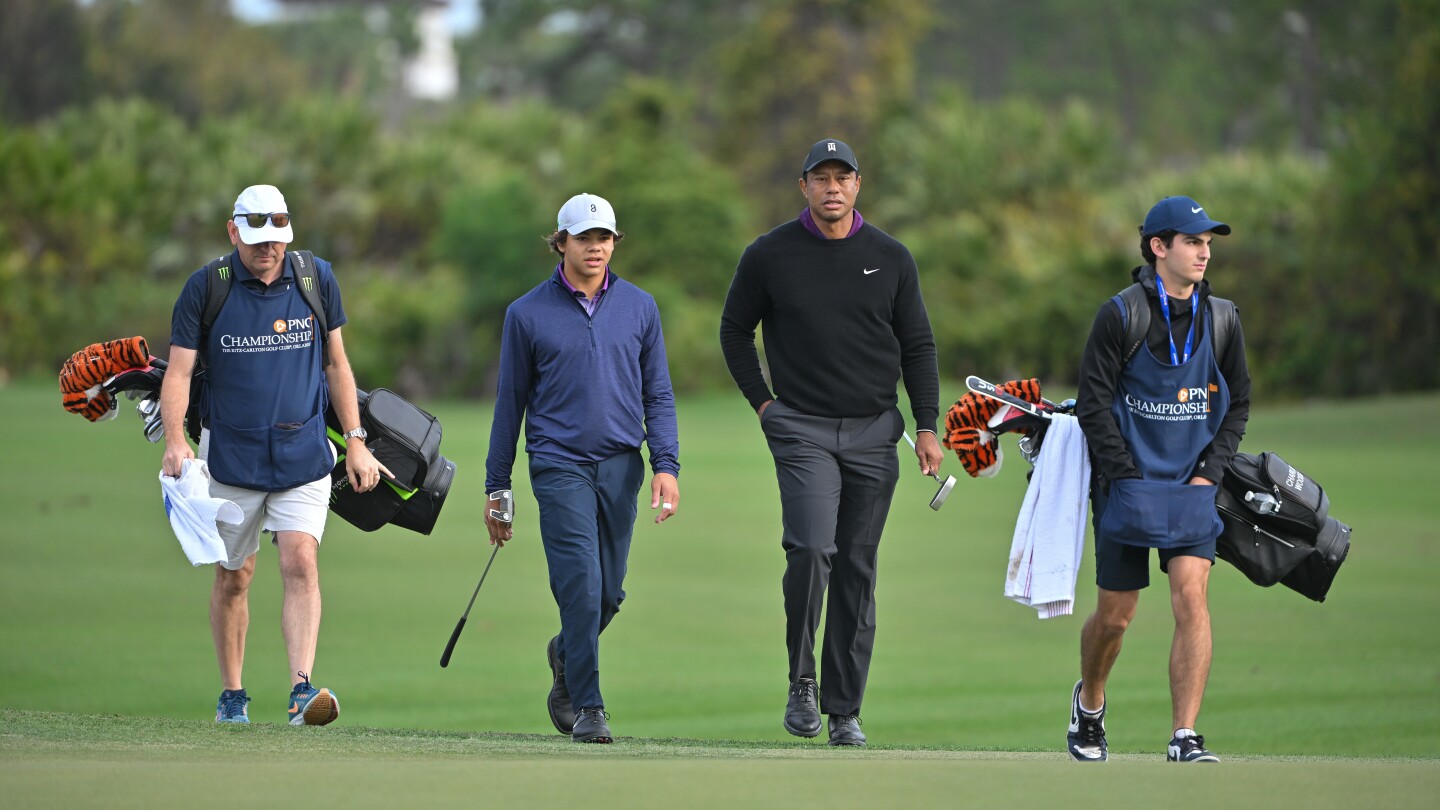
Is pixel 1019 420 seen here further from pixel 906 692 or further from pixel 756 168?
pixel 756 168

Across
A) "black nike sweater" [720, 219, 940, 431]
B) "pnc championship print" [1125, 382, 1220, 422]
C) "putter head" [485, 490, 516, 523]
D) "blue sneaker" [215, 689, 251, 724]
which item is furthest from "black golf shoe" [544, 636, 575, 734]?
"pnc championship print" [1125, 382, 1220, 422]

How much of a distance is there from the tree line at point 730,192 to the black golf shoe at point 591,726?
2863 centimetres

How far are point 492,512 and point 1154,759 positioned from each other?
8.89 feet

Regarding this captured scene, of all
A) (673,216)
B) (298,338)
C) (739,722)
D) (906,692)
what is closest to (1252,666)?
(906,692)

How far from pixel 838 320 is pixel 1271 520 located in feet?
6.13

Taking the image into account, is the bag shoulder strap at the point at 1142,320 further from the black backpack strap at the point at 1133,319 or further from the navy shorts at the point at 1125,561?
the navy shorts at the point at 1125,561

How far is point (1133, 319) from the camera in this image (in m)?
7.20

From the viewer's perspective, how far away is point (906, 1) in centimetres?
5559

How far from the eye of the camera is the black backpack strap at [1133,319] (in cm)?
719

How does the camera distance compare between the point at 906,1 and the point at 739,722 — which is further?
the point at 906,1

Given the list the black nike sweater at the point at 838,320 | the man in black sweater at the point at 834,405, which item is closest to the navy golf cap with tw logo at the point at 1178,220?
the black nike sweater at the point at 838,320

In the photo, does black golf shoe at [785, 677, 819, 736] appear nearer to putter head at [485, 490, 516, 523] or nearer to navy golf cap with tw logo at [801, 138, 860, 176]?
putter head at [485, 490, 516, 523]

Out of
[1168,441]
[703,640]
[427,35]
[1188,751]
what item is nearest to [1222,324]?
[1168,441]

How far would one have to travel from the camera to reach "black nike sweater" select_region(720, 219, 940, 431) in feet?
26.9
